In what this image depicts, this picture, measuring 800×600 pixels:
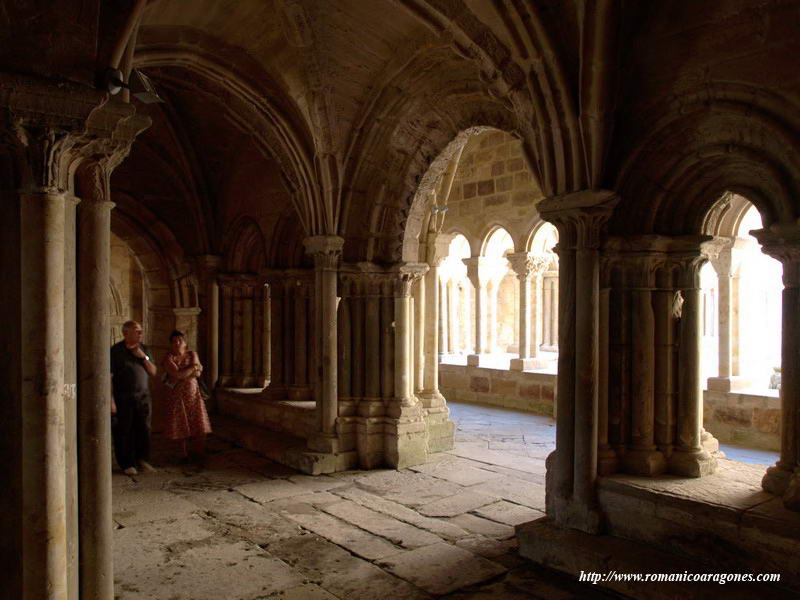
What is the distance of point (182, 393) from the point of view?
6.17 metres

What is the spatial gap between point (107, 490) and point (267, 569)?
5.04 ft

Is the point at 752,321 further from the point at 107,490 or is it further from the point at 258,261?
the point at 107,490

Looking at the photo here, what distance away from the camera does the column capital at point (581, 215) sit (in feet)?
12.5

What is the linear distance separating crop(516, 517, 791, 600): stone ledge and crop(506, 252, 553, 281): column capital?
6.08 meters

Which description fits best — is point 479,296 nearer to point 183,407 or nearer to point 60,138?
point 183,407

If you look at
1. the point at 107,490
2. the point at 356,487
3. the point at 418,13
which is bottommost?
the point at 356,487

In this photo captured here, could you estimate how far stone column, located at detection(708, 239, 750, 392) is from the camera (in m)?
7.46

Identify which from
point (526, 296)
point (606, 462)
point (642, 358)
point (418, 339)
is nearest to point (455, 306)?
point (526, 296)

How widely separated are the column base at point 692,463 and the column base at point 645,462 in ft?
0.21

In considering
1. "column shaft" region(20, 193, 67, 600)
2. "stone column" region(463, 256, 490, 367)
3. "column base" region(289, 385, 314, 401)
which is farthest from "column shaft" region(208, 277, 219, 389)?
"column shaft" region(20, 193, 67, 600)

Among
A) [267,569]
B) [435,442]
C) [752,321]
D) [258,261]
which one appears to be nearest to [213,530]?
[267,569]

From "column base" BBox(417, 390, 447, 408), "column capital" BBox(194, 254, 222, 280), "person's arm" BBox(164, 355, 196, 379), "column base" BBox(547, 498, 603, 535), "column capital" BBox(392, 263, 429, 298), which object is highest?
"column capital" BBox(194, 254, 222, 280)

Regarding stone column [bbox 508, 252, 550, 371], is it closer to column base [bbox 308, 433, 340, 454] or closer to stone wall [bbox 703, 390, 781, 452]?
stone wall [bbox 703, 390, 781, 452]

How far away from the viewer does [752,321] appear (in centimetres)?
772
